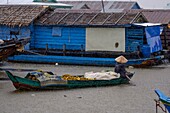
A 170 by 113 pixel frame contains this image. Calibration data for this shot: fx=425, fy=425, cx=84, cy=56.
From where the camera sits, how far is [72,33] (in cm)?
2902

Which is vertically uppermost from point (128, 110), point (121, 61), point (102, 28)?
point (102, 28)

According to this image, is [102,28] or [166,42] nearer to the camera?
[102,28]

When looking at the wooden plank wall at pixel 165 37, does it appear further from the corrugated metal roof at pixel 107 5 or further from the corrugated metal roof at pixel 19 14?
the corrugated metal roof at pixel 107 5

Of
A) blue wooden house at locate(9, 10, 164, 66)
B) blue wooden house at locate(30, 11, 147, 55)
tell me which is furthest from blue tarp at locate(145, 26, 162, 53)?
blue wooden house at locate(30, 11, 147, 55)

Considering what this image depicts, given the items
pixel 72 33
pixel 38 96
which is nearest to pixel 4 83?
pixel 38 96

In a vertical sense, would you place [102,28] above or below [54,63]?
above

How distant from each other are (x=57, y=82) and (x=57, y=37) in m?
11.8

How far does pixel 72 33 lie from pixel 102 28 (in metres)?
2.21

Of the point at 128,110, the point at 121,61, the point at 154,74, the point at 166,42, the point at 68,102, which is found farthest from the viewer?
the point at 166,42

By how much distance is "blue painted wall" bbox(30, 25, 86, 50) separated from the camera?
28.9m

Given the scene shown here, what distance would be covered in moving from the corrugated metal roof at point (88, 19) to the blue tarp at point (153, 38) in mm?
1304

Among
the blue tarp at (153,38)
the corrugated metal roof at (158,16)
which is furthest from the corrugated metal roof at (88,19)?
the corrugated metal roof at (158,16)

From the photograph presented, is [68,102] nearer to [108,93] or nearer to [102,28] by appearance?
[108,93]

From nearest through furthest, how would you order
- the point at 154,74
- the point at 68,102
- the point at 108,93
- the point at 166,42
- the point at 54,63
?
the point at 68,102, the point at 108,93, the point at 154,74, the point at 54,63, the point at 166,42
